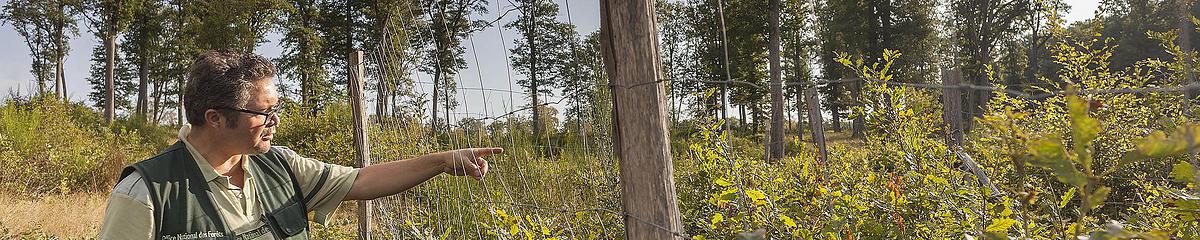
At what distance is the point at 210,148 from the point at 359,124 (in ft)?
7.11

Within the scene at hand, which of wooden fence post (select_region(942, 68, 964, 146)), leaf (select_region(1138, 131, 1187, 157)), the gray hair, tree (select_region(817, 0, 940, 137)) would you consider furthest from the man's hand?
tree (select_region(817, 0, 940, 137))

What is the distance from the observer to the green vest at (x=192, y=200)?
1.62m

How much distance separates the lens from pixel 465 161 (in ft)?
7.11

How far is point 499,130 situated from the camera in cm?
370

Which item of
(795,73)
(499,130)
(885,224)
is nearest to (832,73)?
(795,73)

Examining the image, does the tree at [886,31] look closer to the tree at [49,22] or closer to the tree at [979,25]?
the tree at [979,25]

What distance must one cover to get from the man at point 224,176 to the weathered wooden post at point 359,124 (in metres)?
1.80

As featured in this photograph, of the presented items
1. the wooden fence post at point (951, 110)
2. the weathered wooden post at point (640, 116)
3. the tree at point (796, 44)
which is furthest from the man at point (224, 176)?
the tree at point (796, 44)

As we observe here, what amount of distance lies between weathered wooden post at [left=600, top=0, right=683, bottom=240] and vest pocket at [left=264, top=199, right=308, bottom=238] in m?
1.11

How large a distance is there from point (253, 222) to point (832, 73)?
22.6 meters

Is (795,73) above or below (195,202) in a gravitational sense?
above

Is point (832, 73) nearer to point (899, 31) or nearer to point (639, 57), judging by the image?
point (899, 31)

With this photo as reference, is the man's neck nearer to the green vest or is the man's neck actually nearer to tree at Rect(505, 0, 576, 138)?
the green vest

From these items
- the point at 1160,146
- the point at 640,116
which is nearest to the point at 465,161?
the point at 640,116
